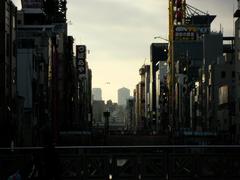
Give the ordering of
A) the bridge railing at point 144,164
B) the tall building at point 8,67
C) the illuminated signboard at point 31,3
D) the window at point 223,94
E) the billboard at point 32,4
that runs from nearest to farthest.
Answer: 1. the bridge railing at point 144,164
2. the tall building at point 8,67
3. the window at point 223,94
4. the billboard at point 32,4
5. the illuminated signboard at point 31,3

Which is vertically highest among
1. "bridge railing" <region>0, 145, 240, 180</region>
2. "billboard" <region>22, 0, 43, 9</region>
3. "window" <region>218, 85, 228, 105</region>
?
"billboard" <region>22, 0, 43, 9</region>

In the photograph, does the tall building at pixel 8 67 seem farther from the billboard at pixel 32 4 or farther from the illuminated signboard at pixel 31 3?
the illuminated signboard at pixel 31 3

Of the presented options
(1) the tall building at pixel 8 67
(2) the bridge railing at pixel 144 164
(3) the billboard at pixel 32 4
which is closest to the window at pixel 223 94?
(3) the billboard at pixel 32 4

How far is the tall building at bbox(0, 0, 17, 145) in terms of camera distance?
271 ft

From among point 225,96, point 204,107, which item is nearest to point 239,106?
point 225,96

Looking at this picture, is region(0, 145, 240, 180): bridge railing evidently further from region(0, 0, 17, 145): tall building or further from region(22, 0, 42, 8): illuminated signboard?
region(22, 0, 42, 8): illuminated signboard

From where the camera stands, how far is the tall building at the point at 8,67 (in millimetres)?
82688

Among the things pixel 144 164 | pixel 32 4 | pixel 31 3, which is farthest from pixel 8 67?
pixel 31 3

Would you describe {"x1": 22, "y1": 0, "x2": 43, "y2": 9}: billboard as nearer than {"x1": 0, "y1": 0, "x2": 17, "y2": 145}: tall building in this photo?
No

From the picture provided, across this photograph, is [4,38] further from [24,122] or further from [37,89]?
[37,89]

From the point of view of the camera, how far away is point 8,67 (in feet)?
296

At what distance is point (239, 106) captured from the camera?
371 feet

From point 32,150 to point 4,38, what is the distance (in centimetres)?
6537

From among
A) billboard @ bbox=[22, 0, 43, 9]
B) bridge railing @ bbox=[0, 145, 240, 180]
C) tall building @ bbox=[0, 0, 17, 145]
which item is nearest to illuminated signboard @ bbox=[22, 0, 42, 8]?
billboard @ bbox=[22, 0, 43, 9]
